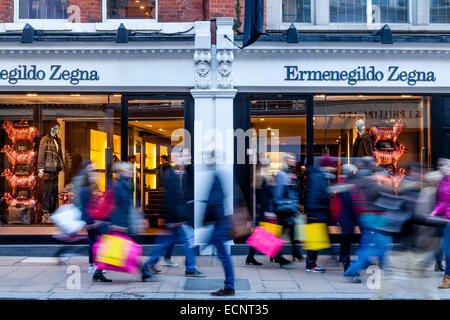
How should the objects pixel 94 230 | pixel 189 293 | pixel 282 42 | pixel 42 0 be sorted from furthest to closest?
pixel 42 0 < pixel 282 42 < pixel 94 230 < pixel 189 293

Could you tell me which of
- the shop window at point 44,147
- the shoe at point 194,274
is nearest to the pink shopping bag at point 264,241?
the shoe at point 194,274

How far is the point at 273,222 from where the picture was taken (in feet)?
27.5

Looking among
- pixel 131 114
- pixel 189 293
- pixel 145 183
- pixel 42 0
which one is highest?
pixel 42 0

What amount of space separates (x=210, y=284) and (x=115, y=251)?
164 cm

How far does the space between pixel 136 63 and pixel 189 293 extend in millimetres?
5284

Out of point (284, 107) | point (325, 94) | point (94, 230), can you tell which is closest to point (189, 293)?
point (94, 230)

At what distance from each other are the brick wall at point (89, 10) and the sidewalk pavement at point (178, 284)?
5.36 meters

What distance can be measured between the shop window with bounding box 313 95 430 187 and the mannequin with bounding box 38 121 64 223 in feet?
19.8

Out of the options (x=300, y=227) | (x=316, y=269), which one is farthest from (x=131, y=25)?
(x=316, y=269)

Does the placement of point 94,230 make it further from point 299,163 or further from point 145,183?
point 299,163

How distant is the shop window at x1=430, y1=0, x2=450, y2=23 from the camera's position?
10680mm

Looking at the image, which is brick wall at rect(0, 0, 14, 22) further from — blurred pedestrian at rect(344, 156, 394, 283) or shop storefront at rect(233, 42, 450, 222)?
blurred pedestrian at rect(344, 156, 394, 283)

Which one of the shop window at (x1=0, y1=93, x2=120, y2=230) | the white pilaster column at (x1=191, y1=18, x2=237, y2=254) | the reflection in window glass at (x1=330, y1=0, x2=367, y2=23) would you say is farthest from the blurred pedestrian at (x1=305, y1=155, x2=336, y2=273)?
the shop window at (x1=0, y1=93, x2=120, y2=230)

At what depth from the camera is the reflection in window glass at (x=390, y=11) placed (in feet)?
35.0
